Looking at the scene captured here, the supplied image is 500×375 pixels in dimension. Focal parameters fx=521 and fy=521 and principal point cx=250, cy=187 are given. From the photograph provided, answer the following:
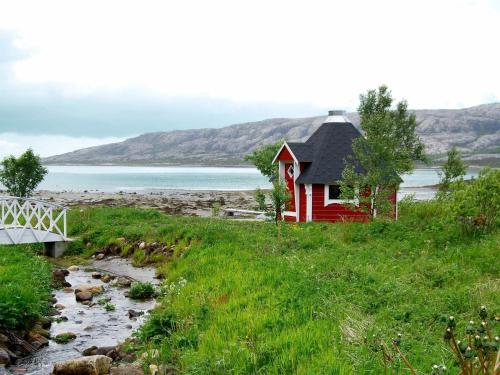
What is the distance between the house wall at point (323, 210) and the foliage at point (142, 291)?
1223cm

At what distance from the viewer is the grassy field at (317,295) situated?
7699mm

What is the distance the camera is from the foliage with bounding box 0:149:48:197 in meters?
35.4

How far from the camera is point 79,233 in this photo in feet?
80.1

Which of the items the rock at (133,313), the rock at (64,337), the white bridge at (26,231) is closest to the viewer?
the rock at (64,337)

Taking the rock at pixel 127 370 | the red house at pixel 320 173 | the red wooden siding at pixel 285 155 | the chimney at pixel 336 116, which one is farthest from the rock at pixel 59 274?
the chimney at pixel 336 116

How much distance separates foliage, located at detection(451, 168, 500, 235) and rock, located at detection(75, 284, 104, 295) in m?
11.4

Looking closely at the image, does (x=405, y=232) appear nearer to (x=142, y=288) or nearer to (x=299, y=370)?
(x=142, y=288)

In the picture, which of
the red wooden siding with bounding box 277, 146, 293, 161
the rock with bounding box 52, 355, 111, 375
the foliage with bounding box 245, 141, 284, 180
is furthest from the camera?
the foliage with bounding box 245, 141, 284, 180

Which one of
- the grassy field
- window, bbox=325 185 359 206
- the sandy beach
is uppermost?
window, bbox=325 185 359 206

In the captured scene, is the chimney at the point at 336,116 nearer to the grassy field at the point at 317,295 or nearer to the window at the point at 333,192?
the window at the point at 333,192

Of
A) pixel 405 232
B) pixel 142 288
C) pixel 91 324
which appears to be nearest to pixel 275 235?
pixel 405 232

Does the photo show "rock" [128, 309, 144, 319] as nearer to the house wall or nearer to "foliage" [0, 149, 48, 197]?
the house wall

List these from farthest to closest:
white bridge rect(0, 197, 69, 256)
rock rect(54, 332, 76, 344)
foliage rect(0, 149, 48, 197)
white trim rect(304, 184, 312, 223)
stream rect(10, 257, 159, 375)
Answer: foliage rect(0, 149, 48, 197), white trim rect(304, 184, 312, 223), white bridge rect(0, 197, 69, 256), rock rect(54, 332, 76, 344), stream rect(10, 257, 159, 375)

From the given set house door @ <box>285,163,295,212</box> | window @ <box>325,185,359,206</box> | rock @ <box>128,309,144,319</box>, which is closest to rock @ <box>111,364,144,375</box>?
rock @ <box>128,309,144,319</box>
